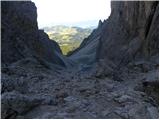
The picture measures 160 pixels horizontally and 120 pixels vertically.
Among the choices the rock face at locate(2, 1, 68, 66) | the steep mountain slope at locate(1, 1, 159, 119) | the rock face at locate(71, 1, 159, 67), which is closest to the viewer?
the steep mountain slope at locate(1, 1, 159, 119)

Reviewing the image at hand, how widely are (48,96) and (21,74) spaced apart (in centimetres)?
738

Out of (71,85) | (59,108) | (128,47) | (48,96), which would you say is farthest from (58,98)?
(128,47)

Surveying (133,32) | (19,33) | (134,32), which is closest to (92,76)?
(134,32)

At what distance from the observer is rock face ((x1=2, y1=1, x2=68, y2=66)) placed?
35594 millimetres

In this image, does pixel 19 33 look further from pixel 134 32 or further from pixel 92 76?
pixel 92 76

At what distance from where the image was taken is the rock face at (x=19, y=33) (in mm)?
35594

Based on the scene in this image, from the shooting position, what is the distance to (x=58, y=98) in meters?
19.3

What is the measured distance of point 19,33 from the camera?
134 ft

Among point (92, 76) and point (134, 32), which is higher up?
point (134, 32)

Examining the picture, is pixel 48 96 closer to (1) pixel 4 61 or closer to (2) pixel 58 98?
(2) pixel 58 98

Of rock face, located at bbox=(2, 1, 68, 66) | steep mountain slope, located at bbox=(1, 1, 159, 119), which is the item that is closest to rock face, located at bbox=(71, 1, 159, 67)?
steep mountain slope, located at bbox=(1, 1, 159, 119)

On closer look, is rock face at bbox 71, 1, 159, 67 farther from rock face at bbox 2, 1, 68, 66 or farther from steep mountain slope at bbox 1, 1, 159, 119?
rock face at bbox 2, 1, 68, 66

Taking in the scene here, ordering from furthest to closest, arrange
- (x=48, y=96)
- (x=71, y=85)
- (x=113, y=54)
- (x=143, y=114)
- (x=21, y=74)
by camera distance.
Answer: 1. (x=113, y=54)
2. (x=21, y=74)
3. (x=71, y=85)
4. (x=48, y=96)
5. (x=143, y=114)

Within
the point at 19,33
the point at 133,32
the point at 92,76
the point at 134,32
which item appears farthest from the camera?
the point at 19,33
